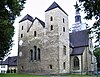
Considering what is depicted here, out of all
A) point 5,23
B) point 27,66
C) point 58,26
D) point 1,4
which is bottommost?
point 27,66

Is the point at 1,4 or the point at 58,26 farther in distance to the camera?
the point at 58,26

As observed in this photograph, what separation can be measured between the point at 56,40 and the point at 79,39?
9.72 metres

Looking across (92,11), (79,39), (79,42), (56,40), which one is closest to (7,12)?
(92,11)

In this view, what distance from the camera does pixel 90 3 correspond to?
1227cm

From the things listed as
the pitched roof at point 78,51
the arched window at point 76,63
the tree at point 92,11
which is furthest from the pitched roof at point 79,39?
the tree at point 92,11

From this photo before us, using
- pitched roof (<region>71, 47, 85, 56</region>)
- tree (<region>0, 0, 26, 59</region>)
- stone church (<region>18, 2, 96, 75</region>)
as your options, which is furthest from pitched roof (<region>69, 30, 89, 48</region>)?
tree (<region>0, 0, 26, 59</region>)

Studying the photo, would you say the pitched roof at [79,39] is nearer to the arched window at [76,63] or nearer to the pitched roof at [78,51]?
the pitched roof at [78,51]

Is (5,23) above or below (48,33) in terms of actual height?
below

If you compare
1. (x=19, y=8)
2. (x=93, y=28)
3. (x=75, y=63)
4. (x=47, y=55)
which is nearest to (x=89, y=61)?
(x=75, y=63)

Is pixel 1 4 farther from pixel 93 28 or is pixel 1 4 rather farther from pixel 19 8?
pixel 93 28

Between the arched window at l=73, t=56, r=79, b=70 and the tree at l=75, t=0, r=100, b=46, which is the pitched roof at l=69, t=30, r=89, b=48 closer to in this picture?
the arched window at l=73, t=56, r=79, b=70

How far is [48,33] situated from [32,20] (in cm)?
906

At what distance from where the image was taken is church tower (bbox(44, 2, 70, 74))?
47.8 metres

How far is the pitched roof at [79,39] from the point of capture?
177 ft
